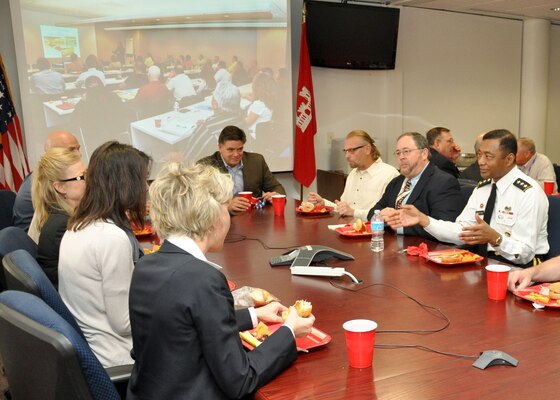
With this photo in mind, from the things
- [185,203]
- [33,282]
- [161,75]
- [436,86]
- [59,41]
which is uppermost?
[59,41]

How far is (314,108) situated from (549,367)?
15.9 feet

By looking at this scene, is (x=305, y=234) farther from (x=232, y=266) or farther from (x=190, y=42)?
(x=190, y=42)

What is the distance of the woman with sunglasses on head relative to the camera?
187 centimetres

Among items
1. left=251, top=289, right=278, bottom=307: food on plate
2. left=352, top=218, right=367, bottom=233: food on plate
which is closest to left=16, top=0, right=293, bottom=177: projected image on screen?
left=352, top=218, right=367, bottom=233: food on plate

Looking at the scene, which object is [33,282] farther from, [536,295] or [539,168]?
[539,168]

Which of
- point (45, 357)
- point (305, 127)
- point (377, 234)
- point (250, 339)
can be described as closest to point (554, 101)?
point (305, 127)

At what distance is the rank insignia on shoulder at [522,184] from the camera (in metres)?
2.76

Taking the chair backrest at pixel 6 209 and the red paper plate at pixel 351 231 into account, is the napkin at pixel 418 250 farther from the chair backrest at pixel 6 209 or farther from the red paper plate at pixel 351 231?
the chair backrest at pixel 6 209

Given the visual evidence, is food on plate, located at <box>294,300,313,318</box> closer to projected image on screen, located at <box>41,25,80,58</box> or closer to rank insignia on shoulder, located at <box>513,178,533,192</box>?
rank insignia on shoulder, located at <box>513,178,533,192</box>

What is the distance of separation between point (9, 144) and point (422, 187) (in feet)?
11.2

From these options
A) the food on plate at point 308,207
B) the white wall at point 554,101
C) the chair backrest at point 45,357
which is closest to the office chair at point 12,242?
the chair backrest at point 45,357

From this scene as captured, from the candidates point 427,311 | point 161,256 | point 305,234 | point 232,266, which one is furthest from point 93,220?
point 305,234

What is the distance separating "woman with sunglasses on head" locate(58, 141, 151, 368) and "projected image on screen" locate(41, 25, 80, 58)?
3.23 metres

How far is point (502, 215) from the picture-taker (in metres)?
2.85
